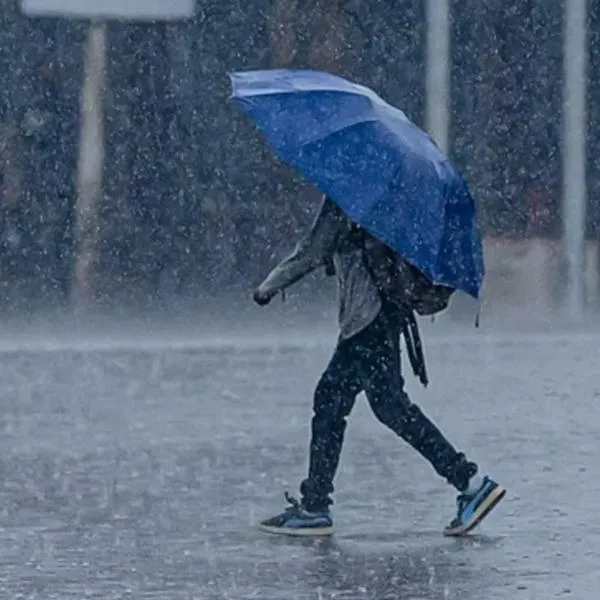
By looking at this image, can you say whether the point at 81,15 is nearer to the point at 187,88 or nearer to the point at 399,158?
the point at 187,88

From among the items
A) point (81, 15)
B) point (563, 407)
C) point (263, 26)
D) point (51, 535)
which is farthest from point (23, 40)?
point (51, 535)

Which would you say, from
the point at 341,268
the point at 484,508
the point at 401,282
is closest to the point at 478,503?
the point at 484,508

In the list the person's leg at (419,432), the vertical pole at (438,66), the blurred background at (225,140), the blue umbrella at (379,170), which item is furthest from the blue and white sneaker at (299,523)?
the vertical pole at (438,66)

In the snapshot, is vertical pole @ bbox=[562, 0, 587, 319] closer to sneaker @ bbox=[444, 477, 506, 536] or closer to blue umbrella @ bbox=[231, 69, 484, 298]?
sneaker @ bbox=[444, 477, 506, 536]

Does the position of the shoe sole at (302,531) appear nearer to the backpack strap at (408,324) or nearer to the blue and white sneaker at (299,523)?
the blue and white sneaker at (299,523)

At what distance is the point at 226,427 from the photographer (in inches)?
531

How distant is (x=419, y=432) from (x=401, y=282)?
60cm

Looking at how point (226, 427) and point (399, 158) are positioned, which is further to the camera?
point (226, 427)

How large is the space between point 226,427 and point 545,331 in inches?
298

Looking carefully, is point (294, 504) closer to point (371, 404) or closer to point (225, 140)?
point (371, 404)

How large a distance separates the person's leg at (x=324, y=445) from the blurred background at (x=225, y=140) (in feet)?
39.2

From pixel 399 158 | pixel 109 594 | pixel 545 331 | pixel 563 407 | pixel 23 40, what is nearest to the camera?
pixel 109 594

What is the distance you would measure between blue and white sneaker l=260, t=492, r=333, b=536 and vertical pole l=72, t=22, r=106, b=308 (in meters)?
12.5

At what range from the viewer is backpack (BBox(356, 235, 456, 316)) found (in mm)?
9445
